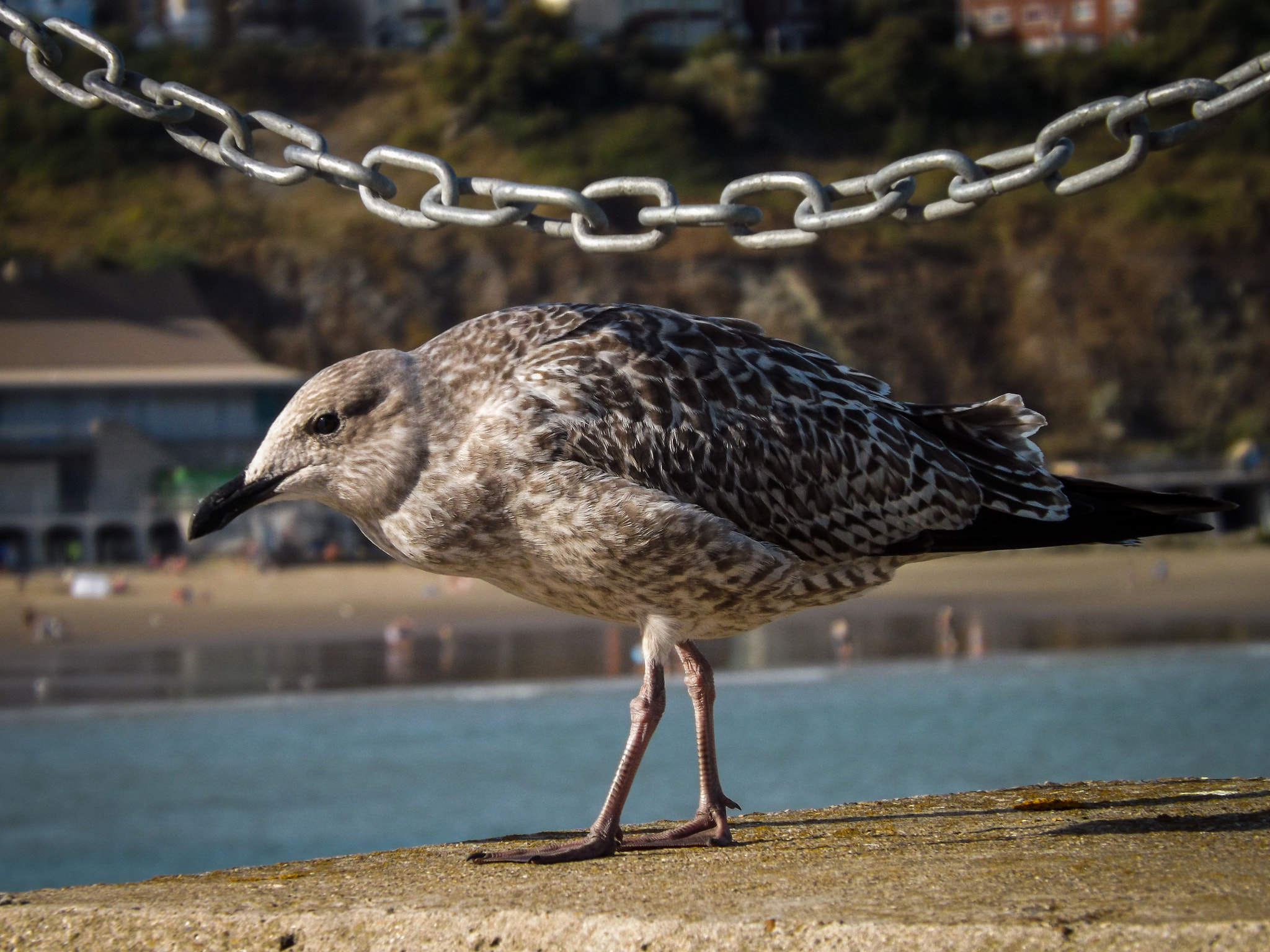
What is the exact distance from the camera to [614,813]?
4020 mm

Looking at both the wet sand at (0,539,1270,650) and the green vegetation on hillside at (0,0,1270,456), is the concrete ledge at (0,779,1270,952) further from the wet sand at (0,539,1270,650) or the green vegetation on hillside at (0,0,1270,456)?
the green vegetation on hillside at (0,0,1270,456)

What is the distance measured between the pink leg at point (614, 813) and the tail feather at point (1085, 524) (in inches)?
31.5

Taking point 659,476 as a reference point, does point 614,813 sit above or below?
below

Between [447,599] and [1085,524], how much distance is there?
1502 inches

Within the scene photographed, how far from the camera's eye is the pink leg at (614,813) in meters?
3.95

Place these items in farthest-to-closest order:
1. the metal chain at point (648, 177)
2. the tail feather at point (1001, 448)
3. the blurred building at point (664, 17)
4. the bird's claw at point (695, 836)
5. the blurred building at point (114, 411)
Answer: the blurred building at point (664, 17)
the blurred building at point (114, 411)
the tail feather at point (1001, 448)
the bird's claw at point (695, 836)
the metal chain at point (648, 177)

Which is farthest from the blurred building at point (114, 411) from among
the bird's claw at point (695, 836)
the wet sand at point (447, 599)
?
the bird's claw at point (695, 836)

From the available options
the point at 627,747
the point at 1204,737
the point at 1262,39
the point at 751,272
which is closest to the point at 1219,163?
the point at 1262,39

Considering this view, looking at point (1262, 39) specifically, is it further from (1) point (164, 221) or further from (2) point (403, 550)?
(2) point (403, 550)

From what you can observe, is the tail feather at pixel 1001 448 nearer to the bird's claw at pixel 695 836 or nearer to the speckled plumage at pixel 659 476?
the speckled plumage at pixel 659 476

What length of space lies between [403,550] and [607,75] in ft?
294

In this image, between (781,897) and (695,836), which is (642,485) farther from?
(781,897)

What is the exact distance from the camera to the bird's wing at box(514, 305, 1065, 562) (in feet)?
12.9

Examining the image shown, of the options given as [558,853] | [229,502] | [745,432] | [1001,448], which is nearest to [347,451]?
[229,502]
